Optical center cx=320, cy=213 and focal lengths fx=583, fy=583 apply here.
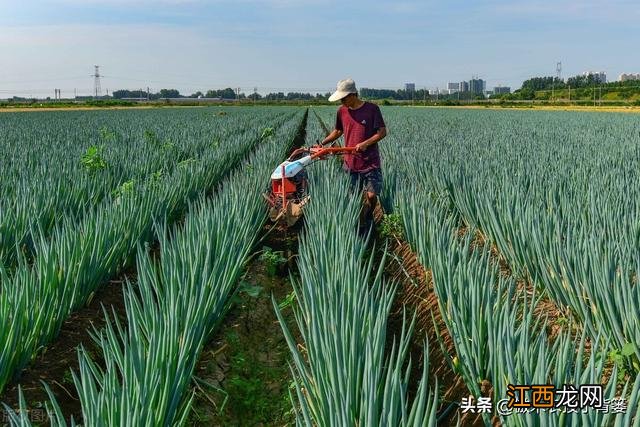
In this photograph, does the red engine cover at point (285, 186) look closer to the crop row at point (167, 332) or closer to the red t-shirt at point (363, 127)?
the crop row at point (167, 332)

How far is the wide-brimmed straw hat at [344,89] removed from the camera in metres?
4.25

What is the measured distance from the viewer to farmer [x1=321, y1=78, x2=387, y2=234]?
4.43 metres

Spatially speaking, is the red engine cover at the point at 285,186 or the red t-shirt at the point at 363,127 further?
the red t-shirt at the point at 363,127

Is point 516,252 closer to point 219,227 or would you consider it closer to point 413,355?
point 413,355

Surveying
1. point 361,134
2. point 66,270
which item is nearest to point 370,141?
point 361,134

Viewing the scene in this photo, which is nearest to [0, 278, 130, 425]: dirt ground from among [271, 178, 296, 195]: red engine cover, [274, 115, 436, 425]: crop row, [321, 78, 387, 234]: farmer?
[274, 115, 436, 425]: crop row

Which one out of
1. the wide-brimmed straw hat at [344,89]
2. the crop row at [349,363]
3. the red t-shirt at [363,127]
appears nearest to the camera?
the crop row at [349,363]

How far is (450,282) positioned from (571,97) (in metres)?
63.5

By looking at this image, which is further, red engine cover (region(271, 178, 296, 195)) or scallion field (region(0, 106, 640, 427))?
red engine cover (region(271, 178, 296, 195))

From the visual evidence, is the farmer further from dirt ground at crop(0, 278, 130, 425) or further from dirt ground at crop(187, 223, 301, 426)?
dirt ground at crop(0, 278, 130, 425)

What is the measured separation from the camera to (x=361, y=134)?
459 cm

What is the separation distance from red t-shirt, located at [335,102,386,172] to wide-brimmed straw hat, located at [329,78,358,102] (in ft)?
0.88

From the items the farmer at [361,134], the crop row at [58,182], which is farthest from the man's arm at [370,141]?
the crop row at [58,182]

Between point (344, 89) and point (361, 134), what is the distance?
0.45 m
